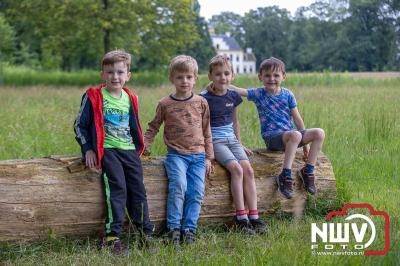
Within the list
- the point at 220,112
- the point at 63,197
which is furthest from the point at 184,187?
the point at 63,197

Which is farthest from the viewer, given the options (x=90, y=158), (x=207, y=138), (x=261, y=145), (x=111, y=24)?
(x=111, y=24)

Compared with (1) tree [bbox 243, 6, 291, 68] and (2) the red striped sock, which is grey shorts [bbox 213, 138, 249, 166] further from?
(1) tree [bbox 243, 6, 291, 68]

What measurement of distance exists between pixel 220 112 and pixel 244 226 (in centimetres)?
112

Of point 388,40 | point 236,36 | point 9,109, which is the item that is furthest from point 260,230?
point 236,36

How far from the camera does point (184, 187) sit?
481cm

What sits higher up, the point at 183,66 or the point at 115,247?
the point at 183,66

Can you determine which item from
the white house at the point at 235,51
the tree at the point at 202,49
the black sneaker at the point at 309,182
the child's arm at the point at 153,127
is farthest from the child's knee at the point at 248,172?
the white house at the point at 235,51

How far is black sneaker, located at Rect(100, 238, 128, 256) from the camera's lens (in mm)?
4328

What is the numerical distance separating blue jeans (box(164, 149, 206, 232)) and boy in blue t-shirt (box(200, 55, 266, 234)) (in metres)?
0.31

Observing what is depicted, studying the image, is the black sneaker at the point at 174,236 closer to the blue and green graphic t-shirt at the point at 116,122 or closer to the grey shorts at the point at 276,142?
the blue and green graphic t-shirt at the point at 116,122

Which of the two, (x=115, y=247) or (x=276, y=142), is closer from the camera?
(x=115, y=247)

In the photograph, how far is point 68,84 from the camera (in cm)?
2608

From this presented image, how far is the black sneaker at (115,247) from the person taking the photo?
433 cm

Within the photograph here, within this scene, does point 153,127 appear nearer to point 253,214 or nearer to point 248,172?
point 248,172
